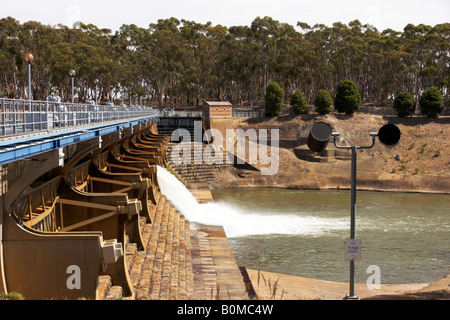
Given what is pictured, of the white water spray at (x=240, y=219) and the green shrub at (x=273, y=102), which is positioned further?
the green shrub at (x=273, y=102)

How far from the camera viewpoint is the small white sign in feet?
46.8

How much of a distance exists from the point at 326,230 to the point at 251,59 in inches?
2759

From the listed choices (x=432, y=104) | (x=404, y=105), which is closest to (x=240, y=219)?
(x=404, y=105)

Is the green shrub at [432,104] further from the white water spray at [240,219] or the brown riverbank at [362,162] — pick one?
the white water spray at [240,219]

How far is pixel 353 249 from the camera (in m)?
14.3

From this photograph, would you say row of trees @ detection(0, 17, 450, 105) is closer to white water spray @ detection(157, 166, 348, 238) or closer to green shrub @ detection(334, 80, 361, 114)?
green shrub @ detection(334, 80, 361, 114)

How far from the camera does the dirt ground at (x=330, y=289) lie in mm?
18750

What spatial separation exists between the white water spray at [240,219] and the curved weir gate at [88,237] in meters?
4.13

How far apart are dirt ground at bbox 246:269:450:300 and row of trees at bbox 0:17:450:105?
215 ft

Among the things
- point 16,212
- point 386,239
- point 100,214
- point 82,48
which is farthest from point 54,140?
point 82,48

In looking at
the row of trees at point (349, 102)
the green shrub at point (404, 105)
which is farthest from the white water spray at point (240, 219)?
the green shrub at point (404, 105)

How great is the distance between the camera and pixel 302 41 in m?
101

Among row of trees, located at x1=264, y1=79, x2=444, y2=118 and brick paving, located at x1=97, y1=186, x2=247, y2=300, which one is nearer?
brick paving, located at x1=97, y1=186, x2=247, y2=300

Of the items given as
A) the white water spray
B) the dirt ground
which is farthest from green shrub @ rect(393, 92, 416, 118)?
the dirt ground
